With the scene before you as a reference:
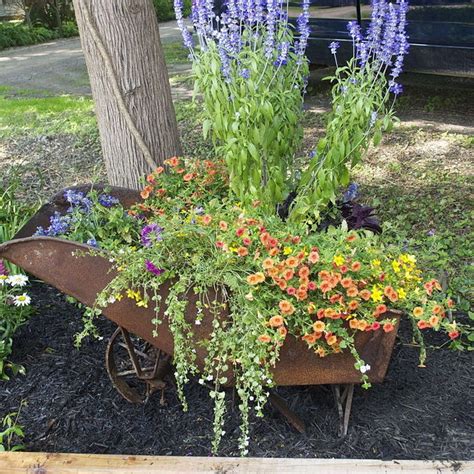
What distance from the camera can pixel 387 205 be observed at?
4613 mm

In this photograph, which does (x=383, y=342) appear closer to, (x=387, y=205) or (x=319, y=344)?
(x=319, y=344)

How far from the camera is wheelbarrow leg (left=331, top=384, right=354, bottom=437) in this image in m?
2.44

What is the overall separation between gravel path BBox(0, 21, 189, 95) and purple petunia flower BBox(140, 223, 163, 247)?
6.22 meters

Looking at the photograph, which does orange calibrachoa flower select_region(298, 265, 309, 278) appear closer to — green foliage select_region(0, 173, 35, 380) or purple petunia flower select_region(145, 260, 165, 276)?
purple petunia flower select_region(145, 260, 165, 276)

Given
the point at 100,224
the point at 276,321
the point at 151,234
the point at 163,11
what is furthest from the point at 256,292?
the point at 163,11

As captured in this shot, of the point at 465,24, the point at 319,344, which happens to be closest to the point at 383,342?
the point at 319,344

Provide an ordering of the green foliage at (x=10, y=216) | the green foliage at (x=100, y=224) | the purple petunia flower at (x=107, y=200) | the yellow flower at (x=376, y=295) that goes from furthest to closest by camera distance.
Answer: the green foliage at (x=10, y=216) → the purple petunia flower at (x=107, y=200) → the green foliage at (x=100, y=224) → the yellow flower at (x=376, y=295)

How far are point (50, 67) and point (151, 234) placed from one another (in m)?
9.27

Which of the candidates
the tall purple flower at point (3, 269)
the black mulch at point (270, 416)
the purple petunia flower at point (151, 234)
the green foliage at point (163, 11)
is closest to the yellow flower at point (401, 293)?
the black mulch at point (270, 416)

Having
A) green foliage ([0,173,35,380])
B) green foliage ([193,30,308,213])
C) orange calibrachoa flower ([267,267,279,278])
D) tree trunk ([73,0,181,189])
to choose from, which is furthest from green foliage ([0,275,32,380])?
orange calibrachoa flower ([267,267,279,278])

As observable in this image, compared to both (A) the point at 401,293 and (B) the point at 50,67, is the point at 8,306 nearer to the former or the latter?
(A) the point at 401,293

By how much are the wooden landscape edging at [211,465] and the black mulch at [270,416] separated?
419 mm

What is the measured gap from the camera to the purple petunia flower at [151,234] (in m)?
2.46

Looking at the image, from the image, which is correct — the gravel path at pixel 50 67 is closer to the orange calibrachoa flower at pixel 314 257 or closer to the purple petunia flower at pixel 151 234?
the purple petunia flower at pixel 151 234
